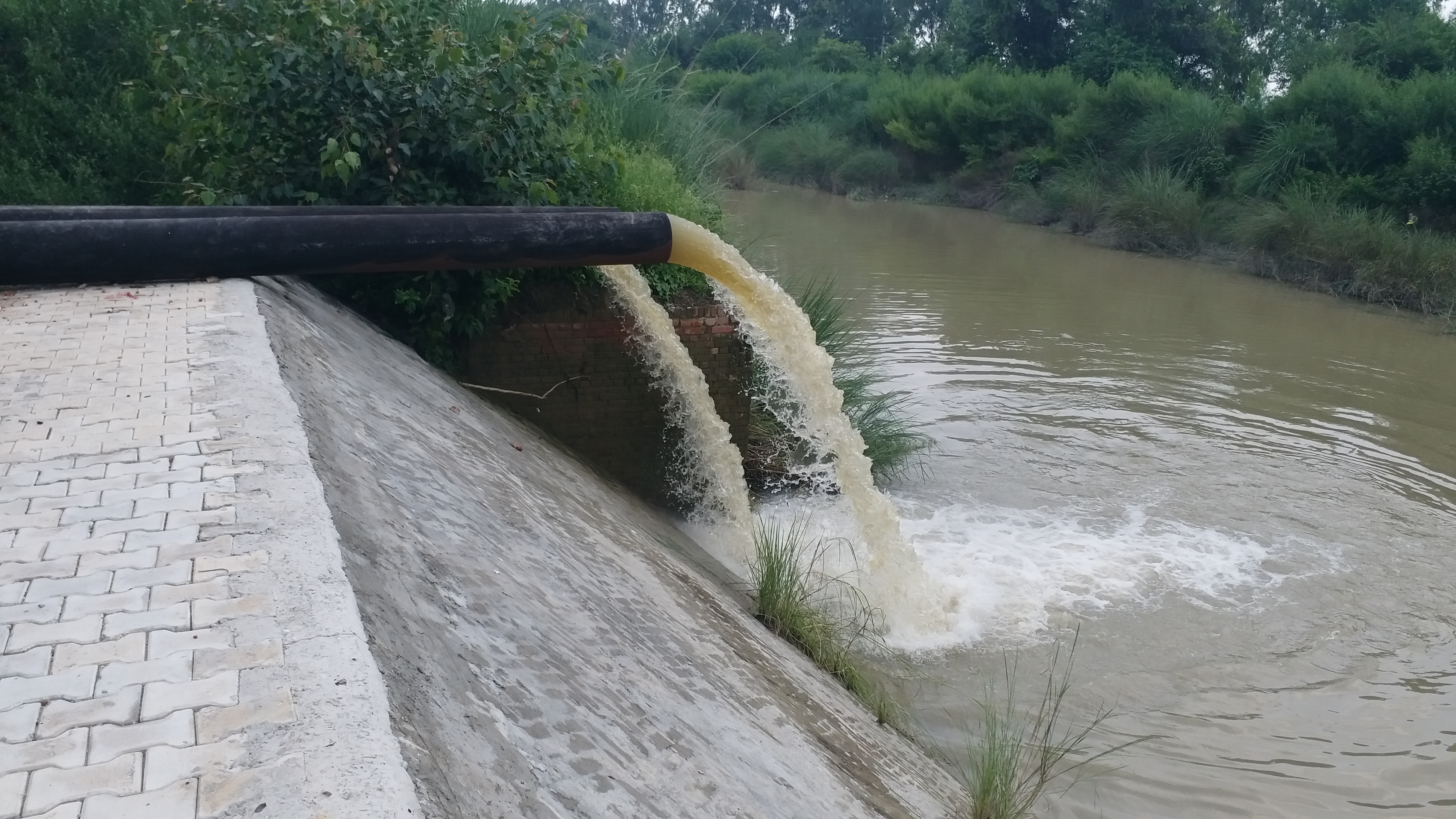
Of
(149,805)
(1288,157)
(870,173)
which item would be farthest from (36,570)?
(870,173)

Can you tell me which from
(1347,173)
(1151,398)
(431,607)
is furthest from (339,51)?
(1347,173)

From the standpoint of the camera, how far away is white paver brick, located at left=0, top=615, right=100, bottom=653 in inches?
83.4

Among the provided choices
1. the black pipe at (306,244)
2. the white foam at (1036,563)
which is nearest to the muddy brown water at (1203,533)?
the white foam at (1036,563)

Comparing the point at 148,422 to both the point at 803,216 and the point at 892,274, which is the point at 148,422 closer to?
the point at 892,274

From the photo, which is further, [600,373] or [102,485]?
[600,373]

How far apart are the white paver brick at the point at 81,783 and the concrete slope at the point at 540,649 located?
401mm

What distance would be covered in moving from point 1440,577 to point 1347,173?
50.7 ft

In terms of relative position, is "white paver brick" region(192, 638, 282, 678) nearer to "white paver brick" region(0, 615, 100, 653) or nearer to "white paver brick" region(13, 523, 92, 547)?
"white paver brick" region(0, 615, 100, 653)

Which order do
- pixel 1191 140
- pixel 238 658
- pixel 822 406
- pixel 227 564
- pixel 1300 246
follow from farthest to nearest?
pixel 1191 140 < pixel 1300 246 < pixel 822 406 < pixel 227 564 < pixel 238 658

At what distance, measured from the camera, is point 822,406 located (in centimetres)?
671

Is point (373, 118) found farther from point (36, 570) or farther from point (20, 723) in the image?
point (20, 723)

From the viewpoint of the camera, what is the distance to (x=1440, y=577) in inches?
284

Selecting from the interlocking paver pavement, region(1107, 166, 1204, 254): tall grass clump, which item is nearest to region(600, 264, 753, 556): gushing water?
the interlocking paver pavement

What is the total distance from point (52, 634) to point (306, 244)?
2975 millimetres
